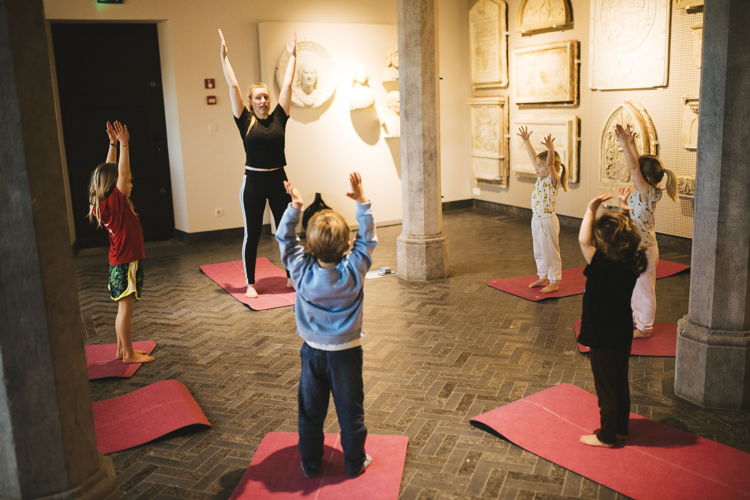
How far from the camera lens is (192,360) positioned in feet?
18.1

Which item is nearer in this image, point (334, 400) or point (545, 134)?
point (334, 400)

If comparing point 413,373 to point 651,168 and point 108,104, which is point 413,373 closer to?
point 651,168

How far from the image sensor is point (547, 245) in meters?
6.75

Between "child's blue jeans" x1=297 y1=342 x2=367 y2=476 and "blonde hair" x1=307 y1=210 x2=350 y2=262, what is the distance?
1.56 feet

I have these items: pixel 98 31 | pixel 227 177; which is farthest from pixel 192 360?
pixel 98 31

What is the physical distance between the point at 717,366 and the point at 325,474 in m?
2.42

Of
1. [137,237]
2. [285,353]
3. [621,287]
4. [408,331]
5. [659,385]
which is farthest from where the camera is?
[408,331]

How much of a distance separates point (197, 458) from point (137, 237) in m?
1.91

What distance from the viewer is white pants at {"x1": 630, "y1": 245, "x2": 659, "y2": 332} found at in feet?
17.8

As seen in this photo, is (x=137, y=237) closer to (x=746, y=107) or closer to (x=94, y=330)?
(x=94, y=330)

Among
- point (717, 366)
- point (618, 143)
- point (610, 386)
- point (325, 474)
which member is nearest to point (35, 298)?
point (325, 474)

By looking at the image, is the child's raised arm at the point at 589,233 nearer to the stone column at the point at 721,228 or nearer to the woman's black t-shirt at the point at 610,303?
the woman's black t-shirt at the point at 610,303

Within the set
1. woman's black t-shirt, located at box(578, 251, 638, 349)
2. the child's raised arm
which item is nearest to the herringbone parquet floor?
woman's black t-shirt, located at box(578, 251, 638, 349)

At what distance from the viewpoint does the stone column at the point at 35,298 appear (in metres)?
2.71
